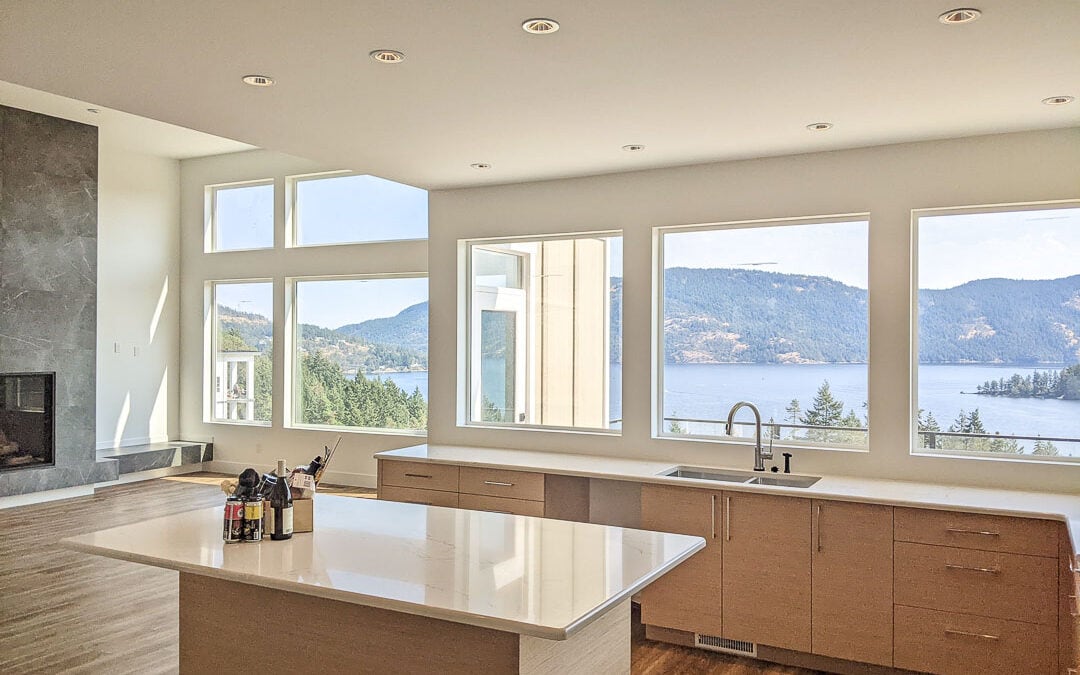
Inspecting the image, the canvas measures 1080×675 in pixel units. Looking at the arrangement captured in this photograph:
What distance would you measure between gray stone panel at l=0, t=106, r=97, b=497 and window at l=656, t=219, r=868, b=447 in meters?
5.67

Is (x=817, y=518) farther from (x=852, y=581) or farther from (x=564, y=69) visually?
(x=564, y=69)

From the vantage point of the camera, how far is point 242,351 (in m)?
9.23

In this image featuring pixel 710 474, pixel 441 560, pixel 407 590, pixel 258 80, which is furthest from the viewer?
pixel 710 474

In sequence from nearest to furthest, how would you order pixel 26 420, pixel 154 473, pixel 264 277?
pixel 26 420 → pixel 154 473 → pixel 264 277

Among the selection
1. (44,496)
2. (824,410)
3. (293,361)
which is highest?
(293,361)

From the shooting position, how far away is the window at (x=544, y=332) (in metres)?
5.43

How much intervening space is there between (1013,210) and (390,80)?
10.4 feet

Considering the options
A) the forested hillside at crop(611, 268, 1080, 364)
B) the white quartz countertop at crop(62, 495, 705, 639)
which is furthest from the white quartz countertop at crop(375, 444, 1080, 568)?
the white quartz countertop at crop(62, 495, 705, 639)

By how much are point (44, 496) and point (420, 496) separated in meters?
4.45

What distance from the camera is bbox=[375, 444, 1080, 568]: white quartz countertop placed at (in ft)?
11.8

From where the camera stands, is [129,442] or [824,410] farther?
[129,442]

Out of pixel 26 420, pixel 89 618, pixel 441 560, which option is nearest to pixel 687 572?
pixel 441 560

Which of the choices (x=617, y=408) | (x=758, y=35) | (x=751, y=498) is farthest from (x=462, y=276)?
(x=758, y=35)

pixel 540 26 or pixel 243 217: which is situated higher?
pixel 243 217
